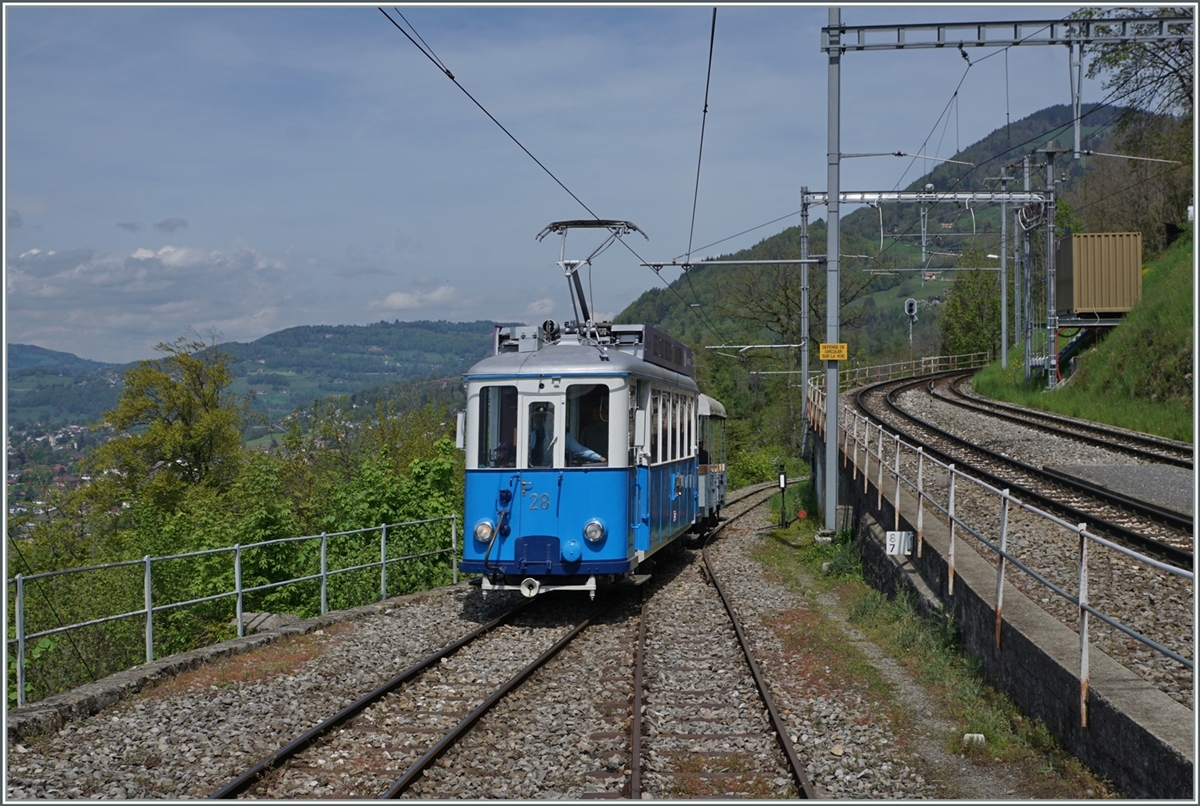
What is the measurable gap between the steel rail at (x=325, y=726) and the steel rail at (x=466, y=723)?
876mm

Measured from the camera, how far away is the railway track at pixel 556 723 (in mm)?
6543

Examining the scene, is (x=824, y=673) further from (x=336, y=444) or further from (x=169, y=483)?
(x=169, y=483)

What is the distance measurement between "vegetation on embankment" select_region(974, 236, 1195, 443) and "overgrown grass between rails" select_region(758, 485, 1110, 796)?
12055 millimetres

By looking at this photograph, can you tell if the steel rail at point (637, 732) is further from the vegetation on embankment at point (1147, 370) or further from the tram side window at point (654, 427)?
the vegetation on embankment at point (1147, 370)

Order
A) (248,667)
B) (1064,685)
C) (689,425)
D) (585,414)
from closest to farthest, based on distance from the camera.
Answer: (1064,685) < (248,667) < (585,414) < (689,425)

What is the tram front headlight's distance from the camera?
11.7m

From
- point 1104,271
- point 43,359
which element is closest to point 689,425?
point 1104,271

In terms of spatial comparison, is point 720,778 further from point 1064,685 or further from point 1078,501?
point 1078,501

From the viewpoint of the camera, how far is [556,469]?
472 inches

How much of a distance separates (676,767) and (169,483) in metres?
39.0

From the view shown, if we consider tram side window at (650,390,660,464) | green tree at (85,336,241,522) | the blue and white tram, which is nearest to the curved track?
the blue and white tram

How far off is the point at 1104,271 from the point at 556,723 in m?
29.9

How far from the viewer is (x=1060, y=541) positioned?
11.7 metres

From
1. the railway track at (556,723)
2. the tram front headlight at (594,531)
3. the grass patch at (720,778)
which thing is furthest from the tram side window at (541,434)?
the grass patch at (720,778)
